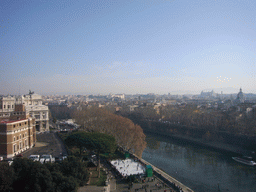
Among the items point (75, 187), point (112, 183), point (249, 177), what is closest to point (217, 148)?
point (249, 177)

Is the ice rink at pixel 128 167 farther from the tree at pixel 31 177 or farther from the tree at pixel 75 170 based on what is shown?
the tree at pixel 31 177

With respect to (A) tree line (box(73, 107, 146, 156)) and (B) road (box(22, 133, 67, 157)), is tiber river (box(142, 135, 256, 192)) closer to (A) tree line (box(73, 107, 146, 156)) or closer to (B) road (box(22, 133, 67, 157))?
(A) tree line (box(73, 107, 146, 156))

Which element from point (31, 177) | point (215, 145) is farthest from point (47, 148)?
point (215, 145)

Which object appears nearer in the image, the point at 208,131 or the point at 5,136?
the point at 5,136

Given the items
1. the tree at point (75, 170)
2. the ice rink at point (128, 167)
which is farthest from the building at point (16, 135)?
the ice rink at point (128, 167)

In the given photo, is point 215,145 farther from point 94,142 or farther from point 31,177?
point 31,177

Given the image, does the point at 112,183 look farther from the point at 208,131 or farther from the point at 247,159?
the point at 208,131

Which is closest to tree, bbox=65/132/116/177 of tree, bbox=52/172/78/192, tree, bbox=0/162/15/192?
tree, bbox=52/172/78/192

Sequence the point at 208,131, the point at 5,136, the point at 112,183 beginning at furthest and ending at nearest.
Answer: the point at 208,131
the point at 5,136
the point at 112,183
